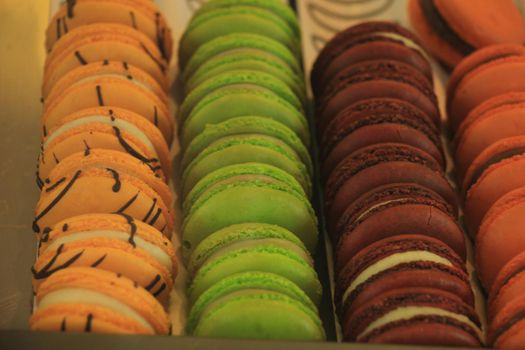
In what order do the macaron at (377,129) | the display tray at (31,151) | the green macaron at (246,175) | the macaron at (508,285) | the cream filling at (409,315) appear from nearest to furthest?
the display tray at (31,151)
the cream filling at (409,315)
the macaron at (508,285)
the green macaron at (246,175)
the macaron at (377,129)

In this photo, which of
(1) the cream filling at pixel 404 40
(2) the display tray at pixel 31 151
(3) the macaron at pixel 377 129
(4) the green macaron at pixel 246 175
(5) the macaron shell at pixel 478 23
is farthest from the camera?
(5) the macaron shell at pixel 478 23

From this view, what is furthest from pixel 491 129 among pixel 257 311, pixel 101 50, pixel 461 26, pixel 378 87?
pixel 101 50

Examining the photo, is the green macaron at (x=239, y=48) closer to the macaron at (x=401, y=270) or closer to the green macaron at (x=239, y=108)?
the green macaron at (x=239, y=108)

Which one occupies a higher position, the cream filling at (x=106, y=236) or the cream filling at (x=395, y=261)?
the cream filling at (x=106, y=236)

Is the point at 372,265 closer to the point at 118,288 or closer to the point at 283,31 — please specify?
the point at 118,288

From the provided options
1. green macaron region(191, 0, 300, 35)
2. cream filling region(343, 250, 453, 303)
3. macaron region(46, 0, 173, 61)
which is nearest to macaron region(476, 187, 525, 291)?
cream filling region(343, 250, 453, 303)

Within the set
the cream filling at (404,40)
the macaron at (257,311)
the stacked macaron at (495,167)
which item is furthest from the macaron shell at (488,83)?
→ the macaron at (257,311)
